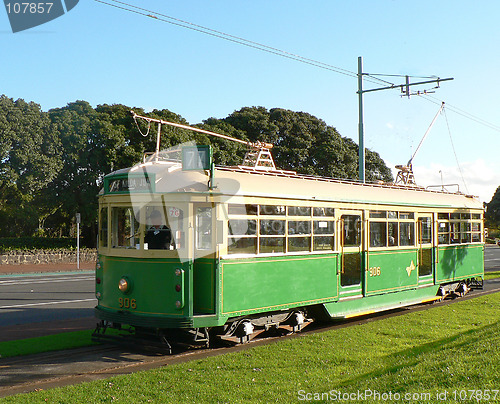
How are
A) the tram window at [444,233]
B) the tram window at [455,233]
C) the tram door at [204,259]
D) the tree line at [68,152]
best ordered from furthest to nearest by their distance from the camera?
1. the tree line at [68,152]
2. the tram window at [455,233]
3. the tram window at [444,233]
4. the tram door at [204,259]

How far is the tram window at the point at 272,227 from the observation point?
10.0 metres

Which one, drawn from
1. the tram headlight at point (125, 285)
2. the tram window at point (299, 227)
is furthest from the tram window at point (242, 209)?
the tram headlight at point (125, 285)

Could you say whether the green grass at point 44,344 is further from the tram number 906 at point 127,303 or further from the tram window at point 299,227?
the tram window at point 299,227

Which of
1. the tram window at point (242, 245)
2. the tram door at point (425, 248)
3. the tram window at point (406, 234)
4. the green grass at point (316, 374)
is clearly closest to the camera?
the green grass at point (316, 374)

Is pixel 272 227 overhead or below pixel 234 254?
overhead

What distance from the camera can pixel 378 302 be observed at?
12961 mm

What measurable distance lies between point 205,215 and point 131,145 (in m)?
23.2

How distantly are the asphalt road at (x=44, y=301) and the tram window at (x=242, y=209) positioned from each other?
5872mm

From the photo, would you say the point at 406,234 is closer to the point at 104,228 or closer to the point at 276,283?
the point at 276,283

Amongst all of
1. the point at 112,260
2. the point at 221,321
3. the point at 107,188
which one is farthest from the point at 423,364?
the point at 107,188

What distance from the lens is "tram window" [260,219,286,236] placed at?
10.0m

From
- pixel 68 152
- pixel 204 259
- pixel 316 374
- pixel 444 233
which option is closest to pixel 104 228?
pixel 204 259

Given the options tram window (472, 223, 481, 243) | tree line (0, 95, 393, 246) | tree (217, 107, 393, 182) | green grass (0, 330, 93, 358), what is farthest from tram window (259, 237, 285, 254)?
tree (217, 107, 393, 182)

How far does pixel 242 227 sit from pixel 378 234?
455cm
